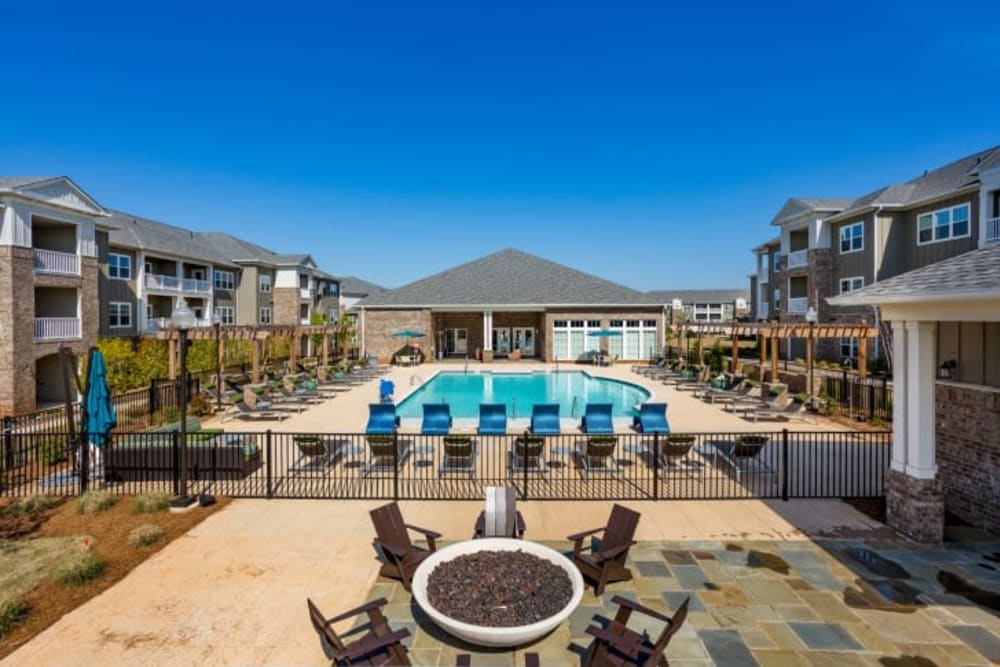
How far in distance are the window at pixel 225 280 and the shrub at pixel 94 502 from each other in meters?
31.1

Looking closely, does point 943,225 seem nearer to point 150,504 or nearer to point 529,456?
point 529,456

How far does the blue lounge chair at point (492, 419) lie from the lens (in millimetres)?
13742

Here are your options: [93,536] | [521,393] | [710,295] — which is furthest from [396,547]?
[710,295]

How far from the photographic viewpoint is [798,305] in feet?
107

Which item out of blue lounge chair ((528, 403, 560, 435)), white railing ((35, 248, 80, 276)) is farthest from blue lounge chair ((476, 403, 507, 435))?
white railing ((35, 248, 80, 276))

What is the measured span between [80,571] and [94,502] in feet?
9.72

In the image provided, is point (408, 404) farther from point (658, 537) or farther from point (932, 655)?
point (932, 655)

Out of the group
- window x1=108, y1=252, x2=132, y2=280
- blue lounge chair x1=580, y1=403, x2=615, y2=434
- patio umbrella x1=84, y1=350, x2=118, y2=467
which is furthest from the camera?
window x1=108, y1=252, x2=132, y2=280

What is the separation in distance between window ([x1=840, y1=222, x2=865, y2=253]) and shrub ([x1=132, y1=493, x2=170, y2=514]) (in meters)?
32.1

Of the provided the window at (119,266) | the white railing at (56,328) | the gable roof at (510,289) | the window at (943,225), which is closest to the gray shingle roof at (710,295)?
the gable roof at (510,289)

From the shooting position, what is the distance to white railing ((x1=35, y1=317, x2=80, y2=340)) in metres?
19.8

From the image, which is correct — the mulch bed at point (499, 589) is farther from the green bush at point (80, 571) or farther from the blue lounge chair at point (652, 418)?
the blue lounge chair at point (652, 418)

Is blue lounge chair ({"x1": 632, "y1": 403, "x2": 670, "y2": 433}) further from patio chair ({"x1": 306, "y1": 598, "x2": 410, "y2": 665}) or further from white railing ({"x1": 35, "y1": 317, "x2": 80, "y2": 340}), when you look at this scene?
white railing ({"x1": 35, "y1": 317, "x2": 80, "y2": 340})

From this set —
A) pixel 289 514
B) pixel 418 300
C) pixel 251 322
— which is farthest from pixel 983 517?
pixel 251 322
